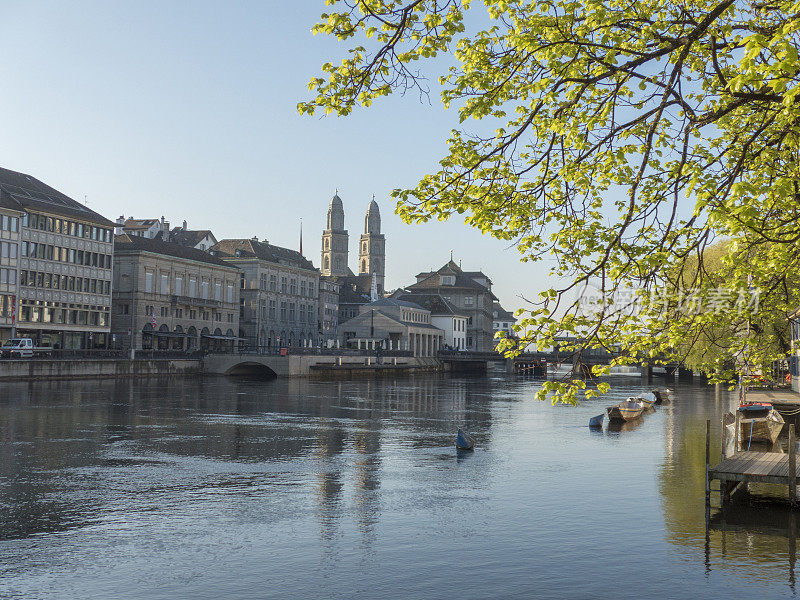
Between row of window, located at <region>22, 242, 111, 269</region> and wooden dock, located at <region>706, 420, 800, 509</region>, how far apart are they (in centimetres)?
7645

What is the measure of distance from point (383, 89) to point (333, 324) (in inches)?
5834

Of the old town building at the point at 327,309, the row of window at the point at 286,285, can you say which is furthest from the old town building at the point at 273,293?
the old town building at the point at 327,309

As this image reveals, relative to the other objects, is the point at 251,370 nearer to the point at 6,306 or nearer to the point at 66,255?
the point at 66,255

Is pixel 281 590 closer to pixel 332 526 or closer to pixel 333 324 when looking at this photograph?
pixel 332 526

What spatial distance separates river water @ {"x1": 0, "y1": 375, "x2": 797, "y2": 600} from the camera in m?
15.2

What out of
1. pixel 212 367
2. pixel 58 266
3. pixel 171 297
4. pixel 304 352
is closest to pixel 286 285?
pixel 171 297

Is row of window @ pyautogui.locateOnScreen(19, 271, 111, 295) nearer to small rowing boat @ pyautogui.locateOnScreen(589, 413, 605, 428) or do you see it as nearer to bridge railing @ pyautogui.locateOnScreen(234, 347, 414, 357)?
bridge railing @ pyautogui.locateOnScreen(234, 347, 414, 357)

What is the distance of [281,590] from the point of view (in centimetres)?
1455

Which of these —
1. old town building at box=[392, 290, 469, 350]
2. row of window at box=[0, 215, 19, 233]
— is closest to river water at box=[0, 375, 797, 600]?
row of window at box=[0, 215, 19, 233]

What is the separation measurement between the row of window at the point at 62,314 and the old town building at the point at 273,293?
32546 millimetres

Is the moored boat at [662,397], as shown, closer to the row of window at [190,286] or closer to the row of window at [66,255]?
the row of window at [66,255]

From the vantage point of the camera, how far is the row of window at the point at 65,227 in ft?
279

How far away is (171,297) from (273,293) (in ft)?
89.0

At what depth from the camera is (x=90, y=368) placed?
245 ft
